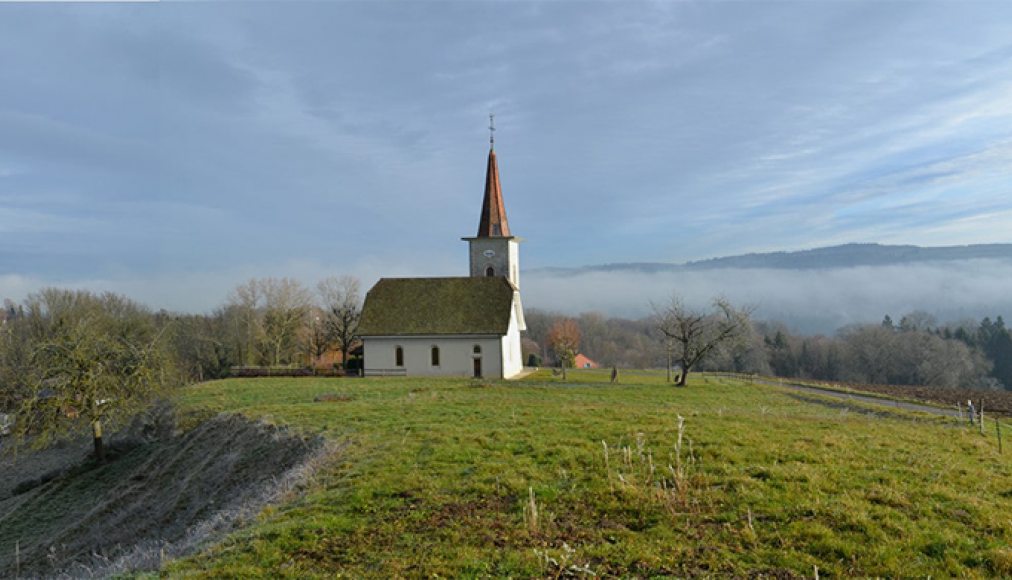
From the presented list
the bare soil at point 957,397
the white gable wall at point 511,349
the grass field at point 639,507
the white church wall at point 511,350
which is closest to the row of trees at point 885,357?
the white gable wall at point 511,349

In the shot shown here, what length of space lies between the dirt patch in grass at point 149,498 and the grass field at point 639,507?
1.63 m

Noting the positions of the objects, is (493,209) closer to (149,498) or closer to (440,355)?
(440,355)

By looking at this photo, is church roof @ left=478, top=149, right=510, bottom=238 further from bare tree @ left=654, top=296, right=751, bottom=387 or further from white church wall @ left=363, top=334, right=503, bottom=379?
bare tree @ left=654, top=296, right=751, bottom=387

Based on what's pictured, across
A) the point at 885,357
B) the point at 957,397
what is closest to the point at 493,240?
the point at 957,397

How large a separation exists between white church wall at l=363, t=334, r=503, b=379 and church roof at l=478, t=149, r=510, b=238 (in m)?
11.1

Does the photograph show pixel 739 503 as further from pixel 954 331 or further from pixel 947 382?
pixel 954 331

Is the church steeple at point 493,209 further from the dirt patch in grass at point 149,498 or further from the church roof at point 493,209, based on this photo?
the dirt patch in grass at point 149,498

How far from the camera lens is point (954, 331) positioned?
3991 inches

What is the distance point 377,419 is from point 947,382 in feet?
272

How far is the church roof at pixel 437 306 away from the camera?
45.8m

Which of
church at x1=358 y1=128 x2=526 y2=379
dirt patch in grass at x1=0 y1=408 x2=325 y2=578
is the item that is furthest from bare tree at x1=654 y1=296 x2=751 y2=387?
dirt patch in grass at x1=0 y1=408 x2=325 y2=578

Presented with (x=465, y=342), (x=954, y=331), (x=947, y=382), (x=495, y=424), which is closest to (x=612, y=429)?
(x=495, y=424)

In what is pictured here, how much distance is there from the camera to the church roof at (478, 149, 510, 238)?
52.2 m

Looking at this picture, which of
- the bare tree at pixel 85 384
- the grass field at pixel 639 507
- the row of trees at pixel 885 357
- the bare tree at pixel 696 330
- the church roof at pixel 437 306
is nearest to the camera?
the grass field at pixel 639 507
